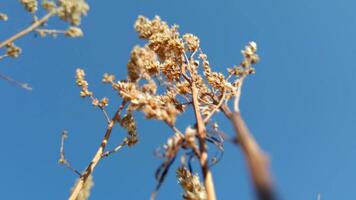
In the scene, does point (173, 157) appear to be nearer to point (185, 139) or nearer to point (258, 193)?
point (185, 139)

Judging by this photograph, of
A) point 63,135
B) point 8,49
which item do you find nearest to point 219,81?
point 63,135

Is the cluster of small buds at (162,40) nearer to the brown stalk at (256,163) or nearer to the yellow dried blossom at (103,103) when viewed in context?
the yellow dried blossom at (103,103)

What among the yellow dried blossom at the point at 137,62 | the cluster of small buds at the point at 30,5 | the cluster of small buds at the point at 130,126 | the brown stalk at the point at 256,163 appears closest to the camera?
the brown stalk at the point at 256,163

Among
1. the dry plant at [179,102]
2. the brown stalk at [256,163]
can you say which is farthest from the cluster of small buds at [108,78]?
the brown stalk at [256,163]

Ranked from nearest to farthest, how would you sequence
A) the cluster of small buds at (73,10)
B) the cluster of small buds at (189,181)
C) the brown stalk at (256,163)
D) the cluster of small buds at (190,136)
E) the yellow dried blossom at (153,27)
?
the brown stalk at (256,163) → the cluster of small buds at (190,136) → the cluster of small buds at (189,181) → the cluster of small buds at (73,10) → the yellow dried blossom at (153,27)

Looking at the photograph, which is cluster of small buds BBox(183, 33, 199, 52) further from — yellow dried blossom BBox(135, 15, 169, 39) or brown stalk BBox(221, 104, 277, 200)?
brown stalk BBox(221, 104, 277, 200)

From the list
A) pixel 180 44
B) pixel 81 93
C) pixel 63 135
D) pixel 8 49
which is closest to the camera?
pixel 8 49
